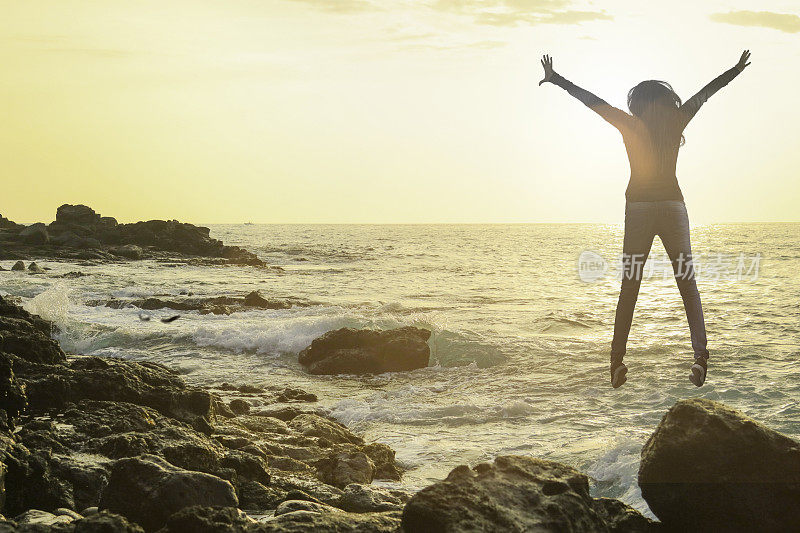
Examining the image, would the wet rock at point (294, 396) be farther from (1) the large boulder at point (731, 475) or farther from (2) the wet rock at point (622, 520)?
(1) the large boulder at point (731, 475)

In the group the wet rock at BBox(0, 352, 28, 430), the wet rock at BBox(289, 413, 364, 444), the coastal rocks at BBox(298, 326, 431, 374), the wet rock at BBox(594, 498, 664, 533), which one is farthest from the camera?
the coastal rocks at BBox(298, 326, 431, 374)

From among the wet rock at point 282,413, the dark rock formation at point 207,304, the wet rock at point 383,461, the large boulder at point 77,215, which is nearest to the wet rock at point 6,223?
the large boulder at point 77,215

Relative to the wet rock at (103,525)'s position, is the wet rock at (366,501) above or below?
below

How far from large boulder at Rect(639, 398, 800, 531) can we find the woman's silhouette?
0.92 m

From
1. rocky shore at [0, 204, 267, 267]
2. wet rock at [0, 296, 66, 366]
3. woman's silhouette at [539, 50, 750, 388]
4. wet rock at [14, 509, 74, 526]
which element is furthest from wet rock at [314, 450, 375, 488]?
rocky shore at [0, 204, 267, 267]

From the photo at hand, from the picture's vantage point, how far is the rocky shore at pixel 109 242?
57.6m

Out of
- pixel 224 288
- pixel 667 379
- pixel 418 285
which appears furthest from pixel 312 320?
pixel 418 285

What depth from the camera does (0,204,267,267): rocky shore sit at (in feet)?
189

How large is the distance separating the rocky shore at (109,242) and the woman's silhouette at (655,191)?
5389 centimetres

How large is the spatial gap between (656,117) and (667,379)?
14.0m

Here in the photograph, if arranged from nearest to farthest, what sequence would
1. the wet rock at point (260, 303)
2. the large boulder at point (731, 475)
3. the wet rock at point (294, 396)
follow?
the large boulder at point (731, 475)
the wet rock at point (294, 396)
the wet rock at point (260, 303)

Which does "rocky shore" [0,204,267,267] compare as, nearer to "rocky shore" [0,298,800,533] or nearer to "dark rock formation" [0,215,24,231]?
"dark rock formation" [0,215,24,231]

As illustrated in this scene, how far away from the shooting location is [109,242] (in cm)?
6631

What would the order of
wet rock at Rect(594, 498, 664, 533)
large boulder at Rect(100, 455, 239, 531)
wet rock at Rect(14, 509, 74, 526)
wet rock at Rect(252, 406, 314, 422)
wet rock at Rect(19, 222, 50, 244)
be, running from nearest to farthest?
wet rock at Rect(14, 509, 74, 526)
wet rock at Rect(594, 498, 664, 533)
large boulder at Rect(100, 455, 239, 531)
wet rock at Rect(252, 406, 314, 422)
wet rock at Rect(19, 222, 50, 244)
